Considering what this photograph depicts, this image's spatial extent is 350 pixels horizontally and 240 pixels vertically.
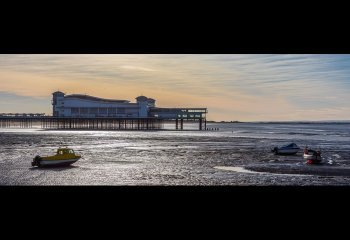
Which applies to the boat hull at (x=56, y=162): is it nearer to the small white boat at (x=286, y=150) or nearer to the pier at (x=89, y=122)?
the small white boat at (x=286, y=150)

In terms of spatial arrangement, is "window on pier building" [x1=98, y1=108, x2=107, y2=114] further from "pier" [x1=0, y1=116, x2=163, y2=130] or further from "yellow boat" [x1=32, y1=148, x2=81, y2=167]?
"yellow boat" [x1=32, y1=148, x2=81, y2=167]

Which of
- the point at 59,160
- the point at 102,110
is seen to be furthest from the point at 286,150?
the point at 102,110

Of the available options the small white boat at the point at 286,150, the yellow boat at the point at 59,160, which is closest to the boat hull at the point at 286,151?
the small white boat at the point at 286,150

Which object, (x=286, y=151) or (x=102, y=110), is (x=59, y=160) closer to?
(x=286, y=151)

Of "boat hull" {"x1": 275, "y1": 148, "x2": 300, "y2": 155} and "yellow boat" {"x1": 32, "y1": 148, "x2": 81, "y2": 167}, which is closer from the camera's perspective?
"yellow boat" {"x1": 32, "y1": 148, "x2": 81, "y2": 167}

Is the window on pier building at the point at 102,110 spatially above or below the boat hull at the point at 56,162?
above

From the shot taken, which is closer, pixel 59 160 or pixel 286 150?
pixel 59 160

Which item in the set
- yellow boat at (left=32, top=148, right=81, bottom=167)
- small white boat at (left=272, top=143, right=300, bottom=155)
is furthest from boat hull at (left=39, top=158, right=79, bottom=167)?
small white boat at (left=272, top=143, right=300, bottom=155)
